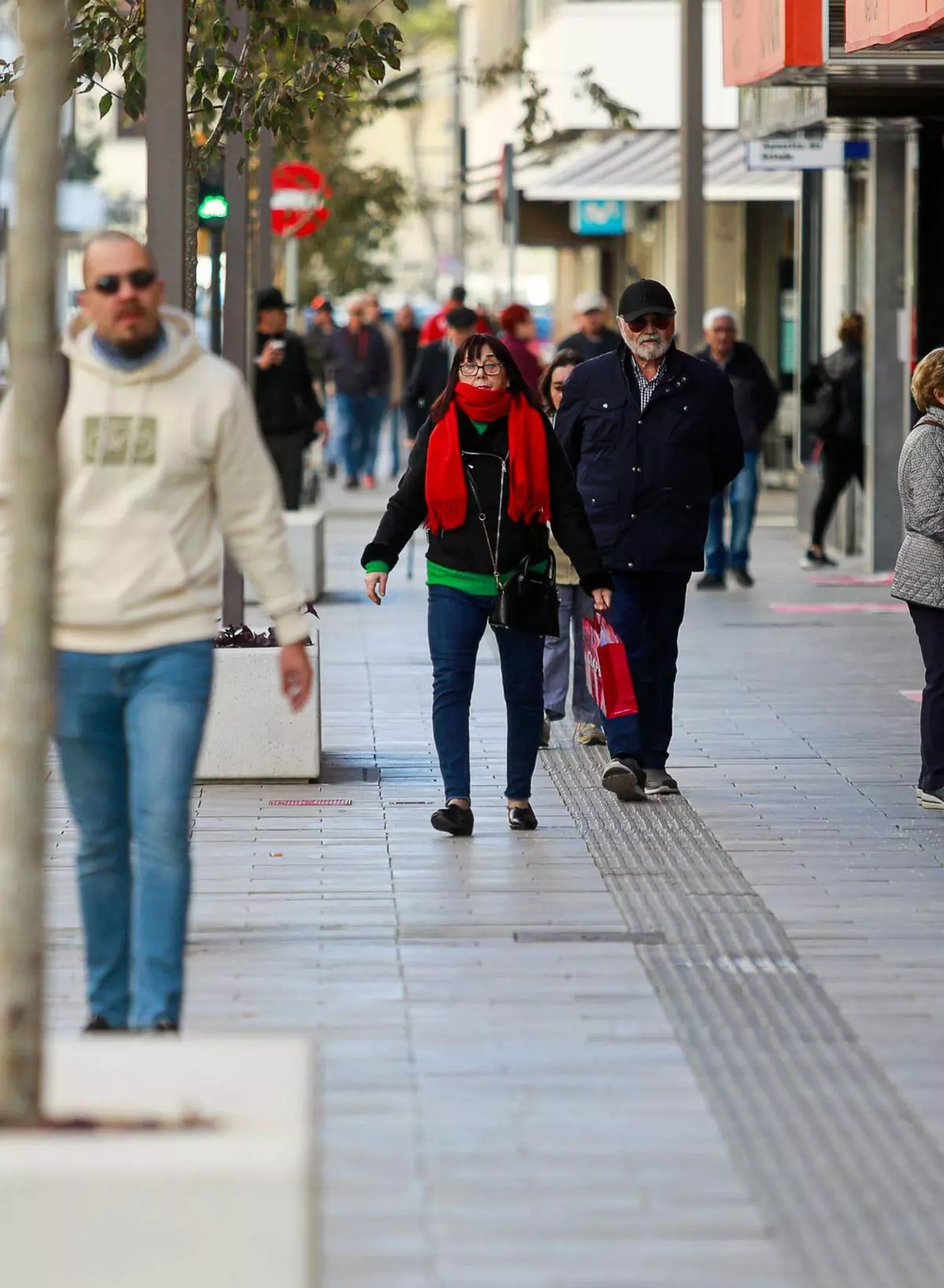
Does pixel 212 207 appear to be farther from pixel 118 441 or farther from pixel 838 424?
pixel 118 441

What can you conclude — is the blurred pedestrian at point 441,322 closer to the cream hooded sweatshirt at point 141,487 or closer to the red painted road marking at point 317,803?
the red painted road marking at point 317,803

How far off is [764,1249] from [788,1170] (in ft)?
1.57

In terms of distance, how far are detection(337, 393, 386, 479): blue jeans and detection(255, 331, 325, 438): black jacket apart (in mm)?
9736

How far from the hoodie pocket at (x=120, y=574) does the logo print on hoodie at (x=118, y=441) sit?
0.42 ft

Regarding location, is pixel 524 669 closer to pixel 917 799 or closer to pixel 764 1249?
pixel 917 799

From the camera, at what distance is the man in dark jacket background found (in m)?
17.5

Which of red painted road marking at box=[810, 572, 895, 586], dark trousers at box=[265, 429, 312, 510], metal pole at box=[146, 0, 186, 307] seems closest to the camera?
metal pole at box=[146, 0, 186, 307]

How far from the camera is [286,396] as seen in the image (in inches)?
738

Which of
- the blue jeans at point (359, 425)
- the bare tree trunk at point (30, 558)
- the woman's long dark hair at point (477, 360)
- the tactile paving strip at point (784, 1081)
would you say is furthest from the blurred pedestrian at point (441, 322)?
the bare tree trunk at point (30, 558)

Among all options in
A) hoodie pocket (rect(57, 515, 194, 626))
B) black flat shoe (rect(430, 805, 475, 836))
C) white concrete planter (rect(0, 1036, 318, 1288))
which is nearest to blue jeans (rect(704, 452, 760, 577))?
black flat shoe (rect(430, 805, 475, 836))

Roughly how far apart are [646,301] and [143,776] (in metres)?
4.49

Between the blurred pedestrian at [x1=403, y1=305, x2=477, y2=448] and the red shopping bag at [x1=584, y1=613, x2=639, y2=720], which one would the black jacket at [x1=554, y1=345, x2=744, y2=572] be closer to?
the red shopping bag at [x1=584, y1=613, x2=639, y2=720]

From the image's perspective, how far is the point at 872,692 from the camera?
40.9ft

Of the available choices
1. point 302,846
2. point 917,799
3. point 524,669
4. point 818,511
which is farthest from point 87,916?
point 818,511
